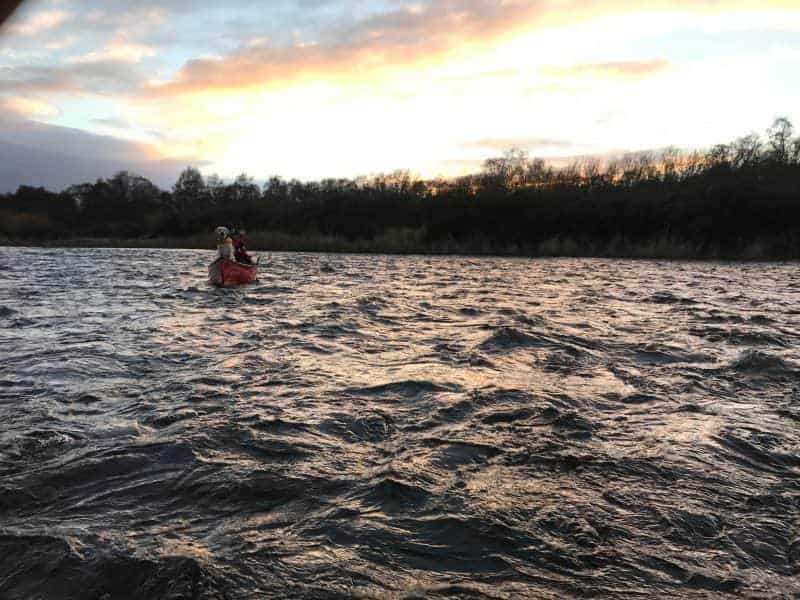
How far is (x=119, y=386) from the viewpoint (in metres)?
6.50

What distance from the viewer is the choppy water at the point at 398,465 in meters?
2.92

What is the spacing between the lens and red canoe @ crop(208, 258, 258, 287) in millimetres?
18603

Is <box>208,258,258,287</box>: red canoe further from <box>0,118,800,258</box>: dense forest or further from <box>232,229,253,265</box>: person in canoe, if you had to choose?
<box>0,118,800,258</box>: dense forest

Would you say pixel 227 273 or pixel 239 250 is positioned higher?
pixel 239 250

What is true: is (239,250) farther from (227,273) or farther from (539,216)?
(539,216)

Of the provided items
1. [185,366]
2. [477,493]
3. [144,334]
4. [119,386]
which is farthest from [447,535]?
[144,334]

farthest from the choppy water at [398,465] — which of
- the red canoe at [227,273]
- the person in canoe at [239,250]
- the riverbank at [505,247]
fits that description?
the riverbank at [505,247]

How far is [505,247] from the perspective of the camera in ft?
157

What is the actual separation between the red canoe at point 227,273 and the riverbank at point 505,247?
1155 inches

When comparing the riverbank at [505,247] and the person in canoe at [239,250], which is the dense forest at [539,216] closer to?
the riverbank at [505,247]

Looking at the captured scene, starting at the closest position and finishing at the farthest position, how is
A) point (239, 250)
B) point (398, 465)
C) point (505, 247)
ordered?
point (398, 465) → point (239, 250) → point (505, 247)

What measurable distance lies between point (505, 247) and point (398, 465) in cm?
4498

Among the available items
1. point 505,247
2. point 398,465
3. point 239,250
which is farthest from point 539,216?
point 398,465

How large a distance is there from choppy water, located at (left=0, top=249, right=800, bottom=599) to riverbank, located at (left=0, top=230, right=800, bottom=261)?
34.4 meters
